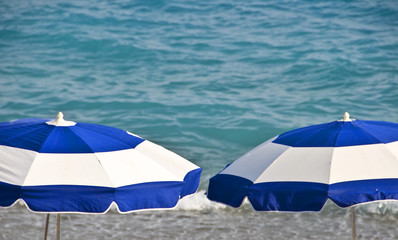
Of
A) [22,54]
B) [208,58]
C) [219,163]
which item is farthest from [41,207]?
[22,54]

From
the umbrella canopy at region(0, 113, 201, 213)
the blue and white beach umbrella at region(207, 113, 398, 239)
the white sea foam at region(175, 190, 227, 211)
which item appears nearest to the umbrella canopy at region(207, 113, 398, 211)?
the blue and white beach umbrella at region(207, 113, 398, 239)

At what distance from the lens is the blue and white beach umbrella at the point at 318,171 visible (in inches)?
184

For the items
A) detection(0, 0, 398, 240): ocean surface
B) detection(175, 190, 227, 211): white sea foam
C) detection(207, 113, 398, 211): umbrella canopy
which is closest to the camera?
detection(207, 113, 398, 211): umbrella canopy

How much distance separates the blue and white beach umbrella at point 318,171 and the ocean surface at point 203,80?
322 centimetres

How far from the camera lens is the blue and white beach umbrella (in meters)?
4.67

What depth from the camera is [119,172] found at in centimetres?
492

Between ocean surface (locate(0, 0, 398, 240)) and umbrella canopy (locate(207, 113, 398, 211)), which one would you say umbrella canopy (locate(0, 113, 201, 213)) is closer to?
umbrella canopy (locate(207, 113, 398, 211))

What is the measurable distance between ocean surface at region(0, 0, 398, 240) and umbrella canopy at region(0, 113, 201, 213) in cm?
323

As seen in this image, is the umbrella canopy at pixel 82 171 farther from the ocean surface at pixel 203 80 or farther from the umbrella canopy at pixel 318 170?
the ocean surface at pixel 203 80

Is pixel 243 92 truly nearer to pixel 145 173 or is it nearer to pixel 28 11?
pixel 28 11

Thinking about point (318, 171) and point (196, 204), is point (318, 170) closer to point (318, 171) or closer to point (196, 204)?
point (318, 171)

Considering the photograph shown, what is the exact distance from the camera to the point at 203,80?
15023 millimetres

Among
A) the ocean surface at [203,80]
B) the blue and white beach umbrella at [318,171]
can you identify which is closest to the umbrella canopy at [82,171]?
the blue and white beach umbrella at [318,171]

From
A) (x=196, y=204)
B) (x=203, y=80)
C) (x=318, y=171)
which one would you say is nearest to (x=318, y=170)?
(x=318, y=171)
